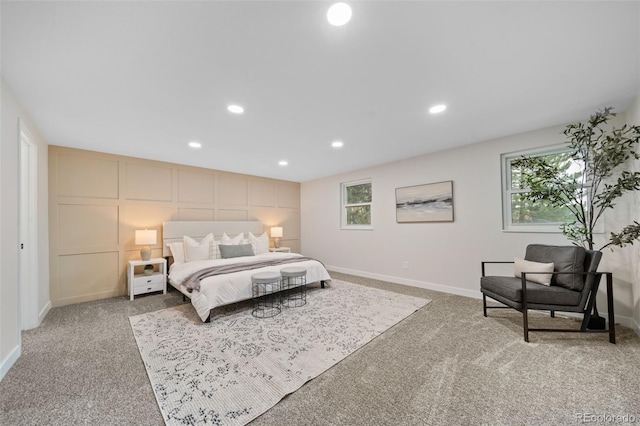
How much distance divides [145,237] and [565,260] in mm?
5743

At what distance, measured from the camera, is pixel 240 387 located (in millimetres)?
1754

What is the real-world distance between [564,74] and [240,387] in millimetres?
3555

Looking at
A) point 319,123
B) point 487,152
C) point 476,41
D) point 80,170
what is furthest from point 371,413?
point 80,170

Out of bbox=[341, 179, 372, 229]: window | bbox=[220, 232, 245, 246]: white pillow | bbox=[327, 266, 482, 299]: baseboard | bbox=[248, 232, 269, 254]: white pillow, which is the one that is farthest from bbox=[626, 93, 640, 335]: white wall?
bbox=[220, 232, 245, 246]: white pillow

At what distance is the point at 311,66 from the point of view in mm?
1880

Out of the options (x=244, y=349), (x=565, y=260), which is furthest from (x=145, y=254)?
(x=565, y=260)

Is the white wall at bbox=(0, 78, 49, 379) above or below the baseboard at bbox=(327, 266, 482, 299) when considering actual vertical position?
above

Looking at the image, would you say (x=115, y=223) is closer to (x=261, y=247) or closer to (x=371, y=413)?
(x=261, y=247)

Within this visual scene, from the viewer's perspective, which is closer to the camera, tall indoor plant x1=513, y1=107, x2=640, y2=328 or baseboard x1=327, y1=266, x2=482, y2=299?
tall indoor plant x1=513, y1=107, x2=640, y2=328

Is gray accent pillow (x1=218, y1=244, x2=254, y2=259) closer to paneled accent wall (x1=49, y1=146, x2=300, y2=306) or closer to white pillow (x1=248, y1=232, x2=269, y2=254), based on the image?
white pillow (x1=248, y1=232, x2=269, y2=254)

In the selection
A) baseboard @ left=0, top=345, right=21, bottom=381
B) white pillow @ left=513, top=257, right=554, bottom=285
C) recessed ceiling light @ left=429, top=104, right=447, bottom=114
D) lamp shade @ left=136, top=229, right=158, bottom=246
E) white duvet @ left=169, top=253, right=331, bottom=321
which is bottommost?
baseboard @ left=0, top=345, right=21, bottom=381

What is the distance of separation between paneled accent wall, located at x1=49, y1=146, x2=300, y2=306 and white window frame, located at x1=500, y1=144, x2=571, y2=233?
5180 millimetres

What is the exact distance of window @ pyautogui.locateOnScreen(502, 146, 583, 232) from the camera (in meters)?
3.15

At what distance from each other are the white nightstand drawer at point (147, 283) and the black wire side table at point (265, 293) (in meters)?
1.70
